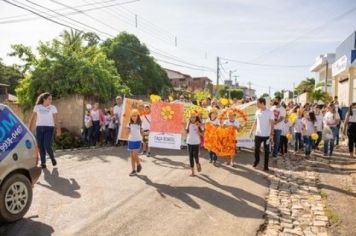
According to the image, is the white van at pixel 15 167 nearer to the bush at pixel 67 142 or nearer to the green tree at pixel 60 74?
the bush at pixel 67 142

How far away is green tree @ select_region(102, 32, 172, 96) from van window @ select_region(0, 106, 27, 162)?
29.2 meters

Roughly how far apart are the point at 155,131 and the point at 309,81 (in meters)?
66.3

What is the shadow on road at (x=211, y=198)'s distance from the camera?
6.85 metres

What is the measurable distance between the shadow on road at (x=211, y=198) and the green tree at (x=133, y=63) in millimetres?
27630

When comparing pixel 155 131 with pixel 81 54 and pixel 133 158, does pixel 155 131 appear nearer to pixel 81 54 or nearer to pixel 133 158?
pixel 133 158

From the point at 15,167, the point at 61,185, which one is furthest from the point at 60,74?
the point at 15,167

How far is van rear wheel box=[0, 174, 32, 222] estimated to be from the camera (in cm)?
576

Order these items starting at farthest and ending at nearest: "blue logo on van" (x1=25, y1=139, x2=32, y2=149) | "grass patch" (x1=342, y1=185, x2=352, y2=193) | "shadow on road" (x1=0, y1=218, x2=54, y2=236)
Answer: "grass patch" (x1=342, y1=185, x2=352, y2=193), "blue logo on van" (x1=25, y1=139, x2=32, y2=149), "shadow on road" (x1=0, y1=218, x2=54, y2=236)

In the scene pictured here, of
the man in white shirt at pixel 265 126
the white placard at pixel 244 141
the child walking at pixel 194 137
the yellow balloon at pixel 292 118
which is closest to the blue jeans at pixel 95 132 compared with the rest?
the white placard at pixel 244 141

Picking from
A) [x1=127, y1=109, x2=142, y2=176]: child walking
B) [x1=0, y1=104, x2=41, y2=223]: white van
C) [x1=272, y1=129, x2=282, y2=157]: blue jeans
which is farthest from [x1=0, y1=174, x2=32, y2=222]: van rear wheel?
[x1=272, y1=129, x2=282, y2=157]: blue jeans

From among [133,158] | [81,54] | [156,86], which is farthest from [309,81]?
[133,158]

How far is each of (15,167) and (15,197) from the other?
0.45 meters

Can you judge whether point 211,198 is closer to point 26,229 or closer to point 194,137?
point 194,137

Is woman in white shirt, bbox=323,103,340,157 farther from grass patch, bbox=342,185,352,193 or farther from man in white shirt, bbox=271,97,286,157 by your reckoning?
grass patch, bbox=342,185,352,193
